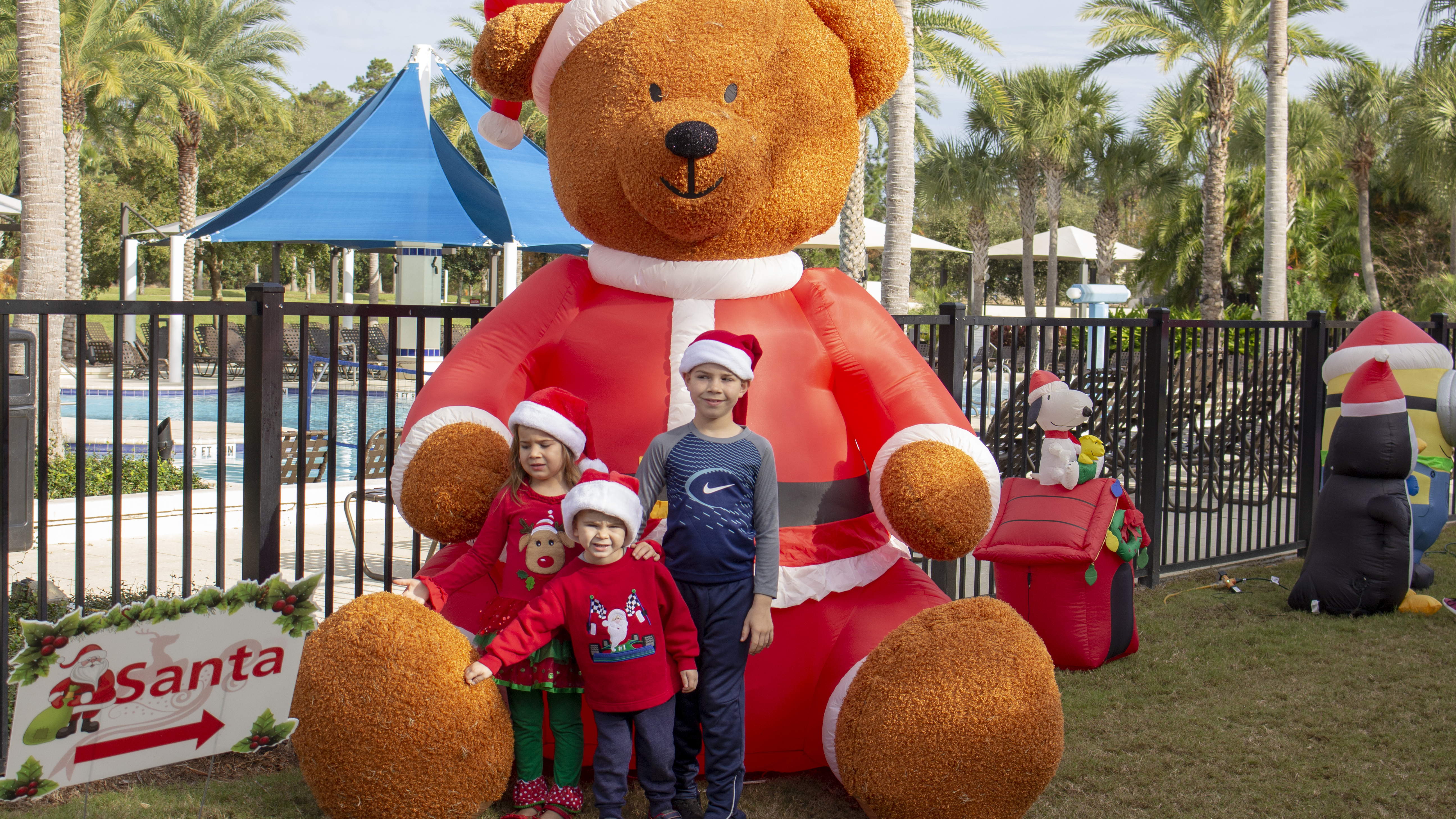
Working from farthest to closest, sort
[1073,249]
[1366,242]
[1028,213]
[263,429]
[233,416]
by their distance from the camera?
[1073,249] < [1028,213] < [1366,242] < [233,416] < [263,429]

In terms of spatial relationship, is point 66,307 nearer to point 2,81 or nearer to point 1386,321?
point 1386,321

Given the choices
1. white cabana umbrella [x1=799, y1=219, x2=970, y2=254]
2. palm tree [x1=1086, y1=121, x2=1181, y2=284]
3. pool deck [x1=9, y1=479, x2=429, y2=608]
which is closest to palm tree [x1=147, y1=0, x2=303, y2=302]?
white cabana umbrella [x1=799, y1=219, x2=970, y2=254]

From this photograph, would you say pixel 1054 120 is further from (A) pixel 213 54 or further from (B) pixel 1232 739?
(B) pixel 1232 739

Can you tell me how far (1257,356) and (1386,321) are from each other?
0.87m

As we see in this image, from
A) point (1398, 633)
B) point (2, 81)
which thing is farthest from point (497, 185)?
point (2, 81)

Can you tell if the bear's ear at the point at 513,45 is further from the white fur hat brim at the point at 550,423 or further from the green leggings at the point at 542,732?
the green leggings at the point at 542,732

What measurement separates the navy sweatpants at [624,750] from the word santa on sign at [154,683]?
0.83m

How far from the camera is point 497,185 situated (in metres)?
9.27

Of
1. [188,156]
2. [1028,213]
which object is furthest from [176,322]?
[1028,213]

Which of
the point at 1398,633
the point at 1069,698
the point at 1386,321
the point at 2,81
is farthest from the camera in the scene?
the point at 2,81

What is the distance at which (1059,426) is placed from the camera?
4.82 meters

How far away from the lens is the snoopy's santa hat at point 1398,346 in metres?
6.27

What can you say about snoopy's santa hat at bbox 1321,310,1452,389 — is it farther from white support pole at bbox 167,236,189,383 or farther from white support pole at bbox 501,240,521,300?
white support pole at bbox 167,236,189,383

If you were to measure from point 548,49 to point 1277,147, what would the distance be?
1331 centimetres
